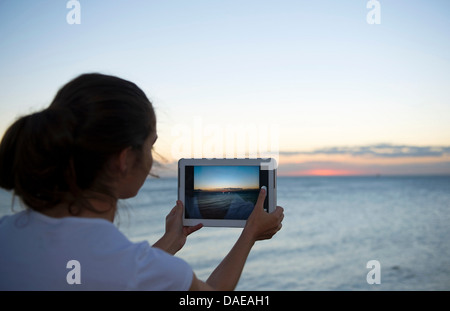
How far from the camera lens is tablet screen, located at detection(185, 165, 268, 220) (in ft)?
6.18

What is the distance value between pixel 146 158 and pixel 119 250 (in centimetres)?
35

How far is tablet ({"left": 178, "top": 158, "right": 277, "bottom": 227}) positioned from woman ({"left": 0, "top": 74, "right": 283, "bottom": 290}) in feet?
2.03

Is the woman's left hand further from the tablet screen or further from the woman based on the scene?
the woman

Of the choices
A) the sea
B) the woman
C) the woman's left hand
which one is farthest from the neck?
the sea

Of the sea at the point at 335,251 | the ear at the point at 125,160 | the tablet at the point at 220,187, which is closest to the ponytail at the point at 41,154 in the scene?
the ear at the point at 125,160

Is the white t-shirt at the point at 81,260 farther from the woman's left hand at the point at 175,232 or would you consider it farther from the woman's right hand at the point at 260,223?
the woman's left hand at the point at 175,232

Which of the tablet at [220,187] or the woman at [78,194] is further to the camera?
the tablet at [220,187]

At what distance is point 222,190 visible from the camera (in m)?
1.89

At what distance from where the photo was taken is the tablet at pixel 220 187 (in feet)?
6.15

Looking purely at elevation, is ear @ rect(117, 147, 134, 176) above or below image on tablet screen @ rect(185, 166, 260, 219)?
above

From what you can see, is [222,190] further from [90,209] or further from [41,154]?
[41,154]
